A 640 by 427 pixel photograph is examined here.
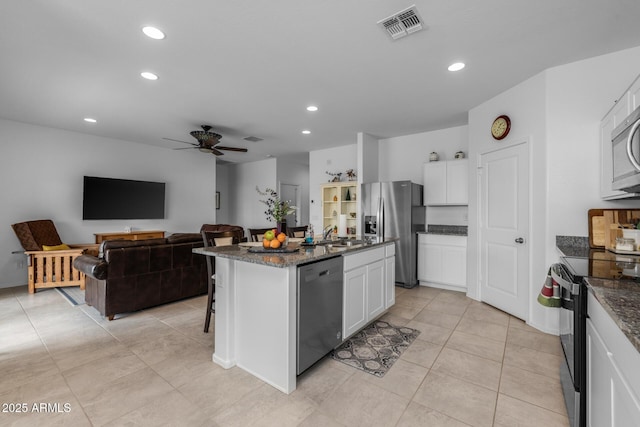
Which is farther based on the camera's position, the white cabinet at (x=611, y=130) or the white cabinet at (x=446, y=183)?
the white cabinet at (x=446, y=183)

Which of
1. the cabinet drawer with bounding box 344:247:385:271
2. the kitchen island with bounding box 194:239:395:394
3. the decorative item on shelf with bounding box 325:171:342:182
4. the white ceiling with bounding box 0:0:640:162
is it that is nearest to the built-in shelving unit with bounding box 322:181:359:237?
the decorative item on shelf with bounding box 325:171:342:182

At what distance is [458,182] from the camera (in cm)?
446

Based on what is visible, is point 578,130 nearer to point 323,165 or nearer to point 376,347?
point 376,347

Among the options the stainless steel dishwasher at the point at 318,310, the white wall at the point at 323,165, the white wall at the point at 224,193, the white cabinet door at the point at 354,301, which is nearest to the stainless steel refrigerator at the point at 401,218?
the white wall at the point at 323,165

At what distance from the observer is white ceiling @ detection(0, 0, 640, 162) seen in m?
2.06

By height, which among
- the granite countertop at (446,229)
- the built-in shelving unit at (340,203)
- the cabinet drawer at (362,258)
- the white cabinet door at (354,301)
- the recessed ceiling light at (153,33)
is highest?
the recessed ceiling light at (153,33)

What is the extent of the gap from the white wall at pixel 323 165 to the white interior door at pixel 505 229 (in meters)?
2.94

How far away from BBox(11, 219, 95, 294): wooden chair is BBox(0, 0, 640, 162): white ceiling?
1819mm

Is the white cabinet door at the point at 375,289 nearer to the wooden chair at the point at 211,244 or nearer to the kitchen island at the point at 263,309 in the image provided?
the kitchen island at the point at 263,309

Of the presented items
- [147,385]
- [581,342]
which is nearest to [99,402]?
[147,385]

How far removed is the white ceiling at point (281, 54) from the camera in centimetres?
206

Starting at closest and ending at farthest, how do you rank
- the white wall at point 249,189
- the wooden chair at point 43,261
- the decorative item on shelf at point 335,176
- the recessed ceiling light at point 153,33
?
the recessed ceiling light at point 153,33 < the wooden chair at point 43,261 < the decorative item on shelf at point 335,176 < the white wall at point 249,189

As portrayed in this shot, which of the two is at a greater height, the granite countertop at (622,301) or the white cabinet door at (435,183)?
the white cabinet door at (435,183)

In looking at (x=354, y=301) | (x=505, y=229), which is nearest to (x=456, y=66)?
(x=505, y=229)
